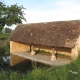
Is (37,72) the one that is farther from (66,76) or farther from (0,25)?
(0,25)

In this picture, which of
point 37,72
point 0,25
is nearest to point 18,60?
point 37,72

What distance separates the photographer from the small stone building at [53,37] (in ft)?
39.8

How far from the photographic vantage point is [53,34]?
46.1ft

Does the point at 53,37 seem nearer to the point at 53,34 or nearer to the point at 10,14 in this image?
the point at 53,34

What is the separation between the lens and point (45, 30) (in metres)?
15.4

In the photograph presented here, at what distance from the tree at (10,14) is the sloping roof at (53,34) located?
6445 mm

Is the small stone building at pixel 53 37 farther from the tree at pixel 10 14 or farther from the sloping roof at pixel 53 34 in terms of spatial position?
the tree at pixel 10 14

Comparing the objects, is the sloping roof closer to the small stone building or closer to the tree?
the small stone building

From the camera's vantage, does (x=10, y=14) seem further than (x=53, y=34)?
Yes

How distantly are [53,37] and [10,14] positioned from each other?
12685 millimetres

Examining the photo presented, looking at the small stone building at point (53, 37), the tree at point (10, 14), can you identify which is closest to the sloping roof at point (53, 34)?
the small stone building at point (53, 37)

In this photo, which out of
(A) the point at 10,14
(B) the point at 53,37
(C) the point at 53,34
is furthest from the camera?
(A) the point at 10,14

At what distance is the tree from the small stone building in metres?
5.09

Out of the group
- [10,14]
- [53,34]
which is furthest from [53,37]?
[10,14]
